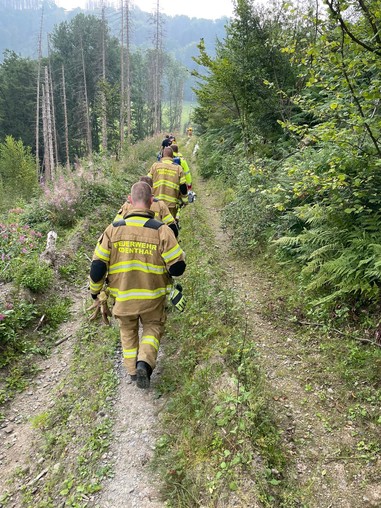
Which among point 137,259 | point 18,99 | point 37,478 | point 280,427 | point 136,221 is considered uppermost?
point 18,99

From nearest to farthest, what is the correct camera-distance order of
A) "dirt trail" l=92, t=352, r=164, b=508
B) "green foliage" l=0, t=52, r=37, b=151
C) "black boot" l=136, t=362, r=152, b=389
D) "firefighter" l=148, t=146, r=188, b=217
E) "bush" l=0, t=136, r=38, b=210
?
"dirt trail" l=92, t=352, r=164, b=508 < "black boot" l=136, t=362, r=152, b=389 < "firefighter" l=148, t=146, r=188, b=217 < "bush" l=0, t=136, r=38, b=210 < "green foliage" l=0, t=52, r=37, b=151

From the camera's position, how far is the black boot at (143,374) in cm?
381

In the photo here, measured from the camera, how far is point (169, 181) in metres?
7.47

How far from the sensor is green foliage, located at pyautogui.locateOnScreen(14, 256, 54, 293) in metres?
6.38

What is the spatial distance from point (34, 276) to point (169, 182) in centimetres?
Answer: 353

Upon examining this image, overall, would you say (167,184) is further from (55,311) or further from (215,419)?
(215,419)

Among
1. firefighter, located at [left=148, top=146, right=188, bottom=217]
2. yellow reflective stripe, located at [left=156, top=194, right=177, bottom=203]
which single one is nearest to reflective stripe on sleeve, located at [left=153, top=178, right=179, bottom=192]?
firefighter, located at [left=148, top=146, right=188, bottom=217]

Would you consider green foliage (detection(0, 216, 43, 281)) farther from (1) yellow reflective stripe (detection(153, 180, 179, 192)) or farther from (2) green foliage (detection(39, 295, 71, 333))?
(1) yellow reflective stripe (detection(153, 180, 179, 192))

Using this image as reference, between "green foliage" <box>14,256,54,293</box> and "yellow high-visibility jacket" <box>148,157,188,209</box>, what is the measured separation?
2.96 meters

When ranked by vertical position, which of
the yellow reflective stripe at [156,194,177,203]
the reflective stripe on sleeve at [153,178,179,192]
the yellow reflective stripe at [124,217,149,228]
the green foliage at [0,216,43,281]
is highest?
the reflective stripe on sleeve at [153,178,179,192]

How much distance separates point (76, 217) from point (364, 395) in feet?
29.4

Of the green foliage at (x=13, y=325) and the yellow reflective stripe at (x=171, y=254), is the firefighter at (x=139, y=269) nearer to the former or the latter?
the yellow reflective stripe at (x=171, y=254)

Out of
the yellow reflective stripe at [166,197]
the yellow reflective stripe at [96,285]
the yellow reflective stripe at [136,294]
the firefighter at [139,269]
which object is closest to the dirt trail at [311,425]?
the firefighter at [139,269]

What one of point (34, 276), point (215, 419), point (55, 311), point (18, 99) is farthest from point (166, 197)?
point (18, 99)
